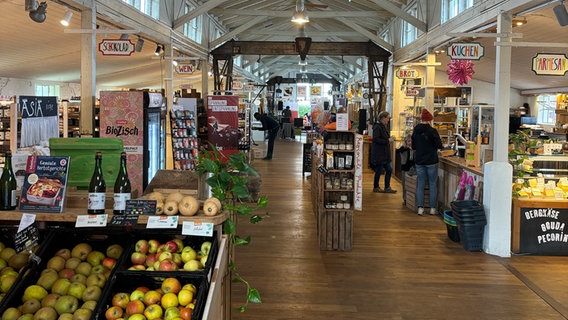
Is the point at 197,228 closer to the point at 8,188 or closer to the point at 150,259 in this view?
the point at 150,259

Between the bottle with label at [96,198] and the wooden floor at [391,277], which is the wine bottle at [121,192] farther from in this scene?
the wooden floor at [391,277]

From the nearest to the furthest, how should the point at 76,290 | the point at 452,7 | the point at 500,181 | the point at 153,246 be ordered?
the point at 76,290 → the point at 153,246 → the point at 500,181 → the point at 452,7

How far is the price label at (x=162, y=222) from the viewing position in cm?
293

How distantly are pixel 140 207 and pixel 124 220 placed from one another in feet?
0.34

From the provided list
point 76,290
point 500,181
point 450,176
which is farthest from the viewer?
point 450,176

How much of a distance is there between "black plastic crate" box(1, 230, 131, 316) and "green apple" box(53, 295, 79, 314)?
72 millimetres

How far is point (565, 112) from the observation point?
58.4 ft

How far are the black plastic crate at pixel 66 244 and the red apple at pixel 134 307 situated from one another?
0.20 meters

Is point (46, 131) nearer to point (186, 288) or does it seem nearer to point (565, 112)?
point (186, 288)

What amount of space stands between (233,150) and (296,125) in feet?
77.3

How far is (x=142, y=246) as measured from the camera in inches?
119

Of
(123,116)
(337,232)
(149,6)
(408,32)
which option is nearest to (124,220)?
(337,232)

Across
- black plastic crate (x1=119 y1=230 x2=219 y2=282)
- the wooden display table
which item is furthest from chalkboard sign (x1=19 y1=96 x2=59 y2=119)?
the wooden display table

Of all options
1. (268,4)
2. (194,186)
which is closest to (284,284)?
(194,186)
